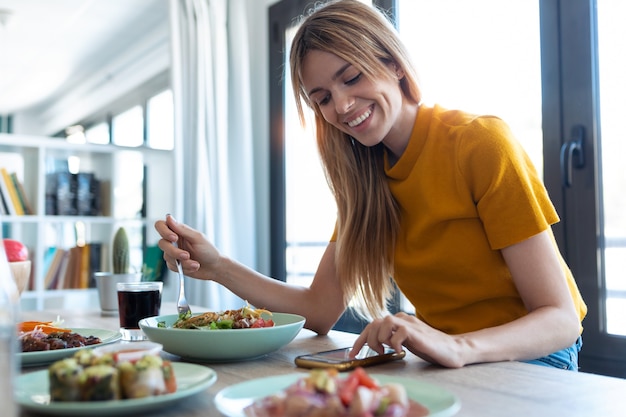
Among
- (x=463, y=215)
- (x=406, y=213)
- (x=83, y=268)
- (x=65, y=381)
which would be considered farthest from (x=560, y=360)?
(x=83, y=268)

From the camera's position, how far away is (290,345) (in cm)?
112

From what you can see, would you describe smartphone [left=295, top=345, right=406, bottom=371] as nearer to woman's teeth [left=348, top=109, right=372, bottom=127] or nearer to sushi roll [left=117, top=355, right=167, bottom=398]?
sushi roll [left=117, top=355, right=167, bottom=398]

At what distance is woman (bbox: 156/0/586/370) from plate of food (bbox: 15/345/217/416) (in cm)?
62

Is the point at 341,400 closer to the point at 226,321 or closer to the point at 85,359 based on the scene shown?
the point at 85,359

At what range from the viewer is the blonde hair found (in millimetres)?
1352

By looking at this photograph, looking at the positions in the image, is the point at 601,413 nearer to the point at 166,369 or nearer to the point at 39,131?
the point at 166,369

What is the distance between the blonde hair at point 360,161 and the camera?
4.43ft

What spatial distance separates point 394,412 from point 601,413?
0.76ft

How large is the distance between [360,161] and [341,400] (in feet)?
3.26

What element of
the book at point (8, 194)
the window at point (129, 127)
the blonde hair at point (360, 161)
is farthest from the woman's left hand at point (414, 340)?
the window at point (129, 127)

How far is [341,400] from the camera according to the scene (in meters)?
0.56

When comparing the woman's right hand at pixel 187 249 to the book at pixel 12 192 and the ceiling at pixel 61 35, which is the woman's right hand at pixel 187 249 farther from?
the ceiling at pixel 61 35

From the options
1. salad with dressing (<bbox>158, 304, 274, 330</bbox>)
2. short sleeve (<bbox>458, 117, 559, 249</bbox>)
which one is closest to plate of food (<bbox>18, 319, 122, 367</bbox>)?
salad with dressing (<bbox>158, 304, 274, 330</bbox>)

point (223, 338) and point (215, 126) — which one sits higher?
point (215, 126)
